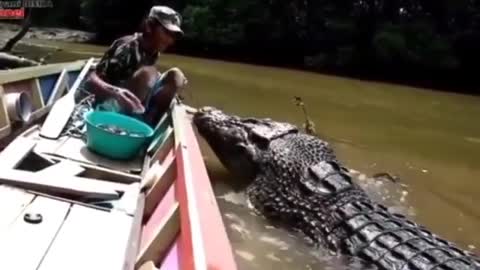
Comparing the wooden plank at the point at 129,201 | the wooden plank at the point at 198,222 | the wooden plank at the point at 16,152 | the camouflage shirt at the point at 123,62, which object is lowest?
the wooden plank at the point at 129,201

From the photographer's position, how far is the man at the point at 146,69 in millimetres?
4008

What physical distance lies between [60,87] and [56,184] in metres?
2.41

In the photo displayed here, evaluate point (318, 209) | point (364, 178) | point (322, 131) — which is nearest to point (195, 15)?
point (322, 131)

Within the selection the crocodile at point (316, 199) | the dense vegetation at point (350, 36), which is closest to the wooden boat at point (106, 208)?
the crocodile at point (316, 199)

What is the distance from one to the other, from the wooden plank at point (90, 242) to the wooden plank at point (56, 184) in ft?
0.42

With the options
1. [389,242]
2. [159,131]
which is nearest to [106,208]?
[159,131]

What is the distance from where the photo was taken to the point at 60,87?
197 inches

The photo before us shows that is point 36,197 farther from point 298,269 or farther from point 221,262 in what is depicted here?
point 298,269

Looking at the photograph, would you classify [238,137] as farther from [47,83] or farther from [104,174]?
[104,174]

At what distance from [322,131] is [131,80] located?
4.62 metres

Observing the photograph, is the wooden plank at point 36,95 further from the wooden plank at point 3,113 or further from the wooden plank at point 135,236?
the wooden plank at point 135,236

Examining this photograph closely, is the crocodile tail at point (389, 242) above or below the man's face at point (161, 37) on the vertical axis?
below

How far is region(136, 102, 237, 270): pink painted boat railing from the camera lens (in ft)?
6.05

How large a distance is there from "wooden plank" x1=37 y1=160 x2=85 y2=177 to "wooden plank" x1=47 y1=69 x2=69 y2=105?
1.59 m
